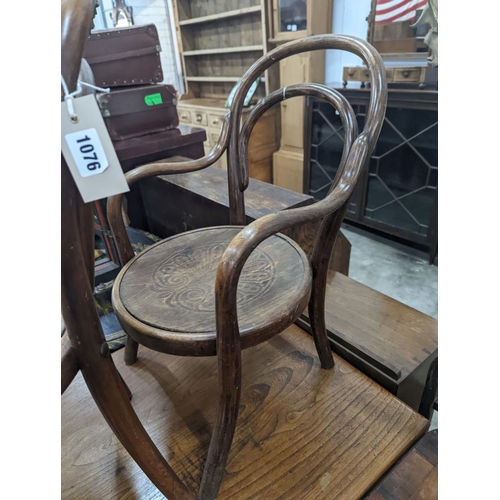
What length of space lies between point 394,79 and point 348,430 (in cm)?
189

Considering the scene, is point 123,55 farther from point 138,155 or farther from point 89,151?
point 89,151

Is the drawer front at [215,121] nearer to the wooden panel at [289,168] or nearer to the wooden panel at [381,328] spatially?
the wooden panel at [289,168]

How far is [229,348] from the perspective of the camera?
23.1 inches

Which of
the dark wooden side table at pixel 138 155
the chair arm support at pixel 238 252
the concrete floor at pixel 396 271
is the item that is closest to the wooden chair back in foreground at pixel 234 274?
the chair arm support at pixel 238 252

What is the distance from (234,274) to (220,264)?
26 millimetres

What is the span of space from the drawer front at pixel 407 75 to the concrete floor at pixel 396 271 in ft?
3.52

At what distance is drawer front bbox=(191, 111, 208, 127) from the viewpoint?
3119mm

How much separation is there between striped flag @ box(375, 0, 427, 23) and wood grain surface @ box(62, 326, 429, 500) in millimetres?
2013

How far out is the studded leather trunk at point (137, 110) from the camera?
150 centimetres

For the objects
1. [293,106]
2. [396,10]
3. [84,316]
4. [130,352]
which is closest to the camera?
[84,316]

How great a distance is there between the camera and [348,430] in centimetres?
82

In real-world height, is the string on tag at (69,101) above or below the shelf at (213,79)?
below

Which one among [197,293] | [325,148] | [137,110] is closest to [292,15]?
[325,148]

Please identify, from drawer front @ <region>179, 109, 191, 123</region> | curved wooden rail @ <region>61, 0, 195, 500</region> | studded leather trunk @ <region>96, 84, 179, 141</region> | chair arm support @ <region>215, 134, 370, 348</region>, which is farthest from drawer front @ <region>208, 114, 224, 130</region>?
curved wooden rail @ <region>61, 0, 195, 500</region>
